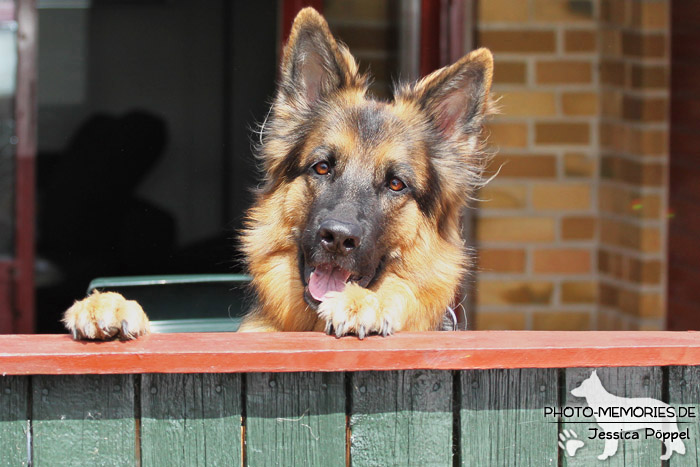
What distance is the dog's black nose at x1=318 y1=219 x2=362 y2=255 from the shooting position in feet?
9.71

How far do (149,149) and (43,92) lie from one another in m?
0.86

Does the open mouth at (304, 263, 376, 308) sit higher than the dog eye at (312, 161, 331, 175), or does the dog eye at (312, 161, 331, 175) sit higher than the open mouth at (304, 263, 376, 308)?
the dog eye at (312, 161, 331, 175)

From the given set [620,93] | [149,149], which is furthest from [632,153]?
[149,149]

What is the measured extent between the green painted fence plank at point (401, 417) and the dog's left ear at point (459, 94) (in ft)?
4.92

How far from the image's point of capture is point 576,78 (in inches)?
225

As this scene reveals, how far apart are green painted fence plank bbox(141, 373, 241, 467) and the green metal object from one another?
1.08 meters

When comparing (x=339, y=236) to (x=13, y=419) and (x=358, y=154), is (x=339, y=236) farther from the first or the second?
(x=13, y=419)

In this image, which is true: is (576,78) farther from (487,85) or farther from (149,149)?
(149,149)

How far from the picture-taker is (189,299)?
3.58 meters

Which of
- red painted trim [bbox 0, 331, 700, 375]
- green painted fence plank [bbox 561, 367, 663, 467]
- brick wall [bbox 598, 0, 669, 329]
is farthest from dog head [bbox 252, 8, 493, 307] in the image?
brick wall [bbox 598, 0, 669, 329]

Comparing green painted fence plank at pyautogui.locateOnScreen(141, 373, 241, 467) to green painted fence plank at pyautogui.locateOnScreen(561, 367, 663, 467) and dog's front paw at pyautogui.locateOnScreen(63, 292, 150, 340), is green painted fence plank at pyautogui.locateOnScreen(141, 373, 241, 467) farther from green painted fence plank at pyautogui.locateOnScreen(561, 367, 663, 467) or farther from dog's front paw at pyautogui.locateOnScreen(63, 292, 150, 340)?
green painted fence plank at pyautogui.locateOnScreen(561, 367, 663, 467)

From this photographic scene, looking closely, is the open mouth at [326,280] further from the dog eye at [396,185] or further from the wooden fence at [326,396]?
the wooden fence at [326,396]

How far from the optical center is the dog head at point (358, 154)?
3.12 m

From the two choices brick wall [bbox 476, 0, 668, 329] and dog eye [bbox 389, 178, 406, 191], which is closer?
dog eye [bbox 389, 178, 406, 191]
